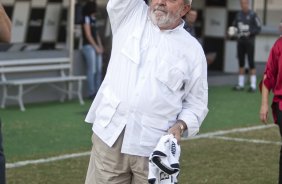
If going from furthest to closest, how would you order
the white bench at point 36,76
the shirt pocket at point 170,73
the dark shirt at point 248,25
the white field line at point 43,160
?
the dark shirt at point 248,25 → the white bench at point 36,76 → the white field line at point 43,160 → the shirt pocket at point 170,73

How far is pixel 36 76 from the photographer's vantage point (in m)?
14.6

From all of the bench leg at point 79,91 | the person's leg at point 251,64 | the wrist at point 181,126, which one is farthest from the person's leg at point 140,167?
the person's leg at point 251,64

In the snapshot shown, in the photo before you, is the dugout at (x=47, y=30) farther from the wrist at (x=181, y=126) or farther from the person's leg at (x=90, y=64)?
the wrist at (x=181, y=126)

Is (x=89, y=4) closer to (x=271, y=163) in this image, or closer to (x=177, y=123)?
(x=271, y=163)

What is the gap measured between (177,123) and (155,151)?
0.37 metres

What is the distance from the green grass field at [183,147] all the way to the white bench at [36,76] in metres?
0.34

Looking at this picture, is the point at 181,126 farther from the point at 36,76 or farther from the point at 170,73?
the point at 36,76

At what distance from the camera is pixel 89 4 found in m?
15.0

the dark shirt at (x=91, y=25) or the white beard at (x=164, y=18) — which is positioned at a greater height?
the white beard at (x=164, y=18)

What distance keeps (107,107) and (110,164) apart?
339 mm

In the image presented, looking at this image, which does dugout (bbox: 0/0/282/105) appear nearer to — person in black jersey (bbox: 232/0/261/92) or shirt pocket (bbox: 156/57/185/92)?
person in black jersey (bbox: 232/0/261/92)

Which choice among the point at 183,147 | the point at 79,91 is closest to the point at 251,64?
the point at 79,91

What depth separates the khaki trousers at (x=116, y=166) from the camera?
14.4 feet

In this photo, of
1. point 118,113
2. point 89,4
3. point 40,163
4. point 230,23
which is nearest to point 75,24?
point 89,4
